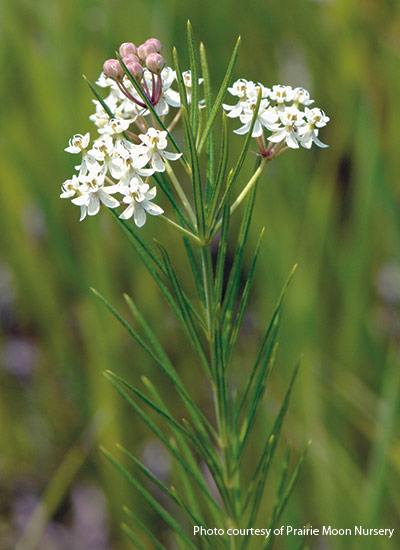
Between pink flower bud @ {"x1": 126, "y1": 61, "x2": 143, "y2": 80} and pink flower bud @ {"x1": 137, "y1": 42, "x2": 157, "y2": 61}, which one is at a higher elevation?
pink flower bud @ {"x1": 137, "y1": 42, "x2": 157, "y2": 61}

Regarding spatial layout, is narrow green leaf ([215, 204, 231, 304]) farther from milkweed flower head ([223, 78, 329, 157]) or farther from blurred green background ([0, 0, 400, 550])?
blurred green background ([0, 0, 400, 550])

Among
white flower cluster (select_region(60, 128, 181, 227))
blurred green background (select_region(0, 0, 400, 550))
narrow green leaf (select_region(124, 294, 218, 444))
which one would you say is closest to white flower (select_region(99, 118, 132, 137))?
white flower cluster (select_region(60, 128, 181, 227))

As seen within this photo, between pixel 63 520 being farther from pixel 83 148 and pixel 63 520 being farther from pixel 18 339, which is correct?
pixel 83 148

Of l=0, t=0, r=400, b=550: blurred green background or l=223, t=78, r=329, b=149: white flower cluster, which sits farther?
l=0, t=0, r=400, b=550: blurred green background

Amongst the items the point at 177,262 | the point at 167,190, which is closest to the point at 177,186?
the point at 167,190

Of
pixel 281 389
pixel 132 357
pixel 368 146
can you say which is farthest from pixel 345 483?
pixel 368 146

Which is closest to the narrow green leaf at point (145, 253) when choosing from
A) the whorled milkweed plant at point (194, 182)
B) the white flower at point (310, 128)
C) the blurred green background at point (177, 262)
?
the whorled milkweed plant at point (194, 182)
